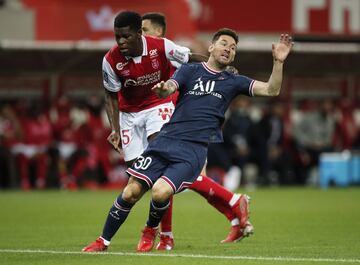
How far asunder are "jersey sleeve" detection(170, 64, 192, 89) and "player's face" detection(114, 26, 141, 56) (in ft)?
2.23

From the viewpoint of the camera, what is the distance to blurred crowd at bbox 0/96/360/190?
81.6ft

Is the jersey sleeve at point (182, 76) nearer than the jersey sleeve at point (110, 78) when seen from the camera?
Yes

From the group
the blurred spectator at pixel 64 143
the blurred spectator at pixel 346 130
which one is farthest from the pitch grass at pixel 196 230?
the blurred spectator at pixel 346 130

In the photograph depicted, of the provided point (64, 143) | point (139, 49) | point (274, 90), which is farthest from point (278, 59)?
point (64, 143)

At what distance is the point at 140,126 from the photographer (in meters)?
10.9

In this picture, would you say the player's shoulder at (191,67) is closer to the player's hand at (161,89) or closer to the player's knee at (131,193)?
the player's hand at (161,89)

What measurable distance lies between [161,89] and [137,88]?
1.65 meters

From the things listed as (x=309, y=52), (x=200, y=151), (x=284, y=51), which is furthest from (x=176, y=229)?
(x=309, y=52)

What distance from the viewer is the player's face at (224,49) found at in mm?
9914

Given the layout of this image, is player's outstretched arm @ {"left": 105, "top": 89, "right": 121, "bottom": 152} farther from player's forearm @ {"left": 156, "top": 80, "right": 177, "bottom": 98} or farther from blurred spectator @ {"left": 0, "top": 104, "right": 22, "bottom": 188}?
blurred spectator @ {"left": 0, "top": 104, "right": 22, "bottom": 188}

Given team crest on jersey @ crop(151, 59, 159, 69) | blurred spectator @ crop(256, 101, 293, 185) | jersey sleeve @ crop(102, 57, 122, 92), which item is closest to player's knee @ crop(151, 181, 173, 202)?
jersey sleeve @ crop(102, 57, 122, 92)

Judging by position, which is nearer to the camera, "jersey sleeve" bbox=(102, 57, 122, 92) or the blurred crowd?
"jersey sleeve" bbox=(102, 57, 122, 92)

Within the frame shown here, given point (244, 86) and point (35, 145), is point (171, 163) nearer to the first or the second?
point (244, 86)

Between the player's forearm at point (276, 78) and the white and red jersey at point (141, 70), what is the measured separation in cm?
157
